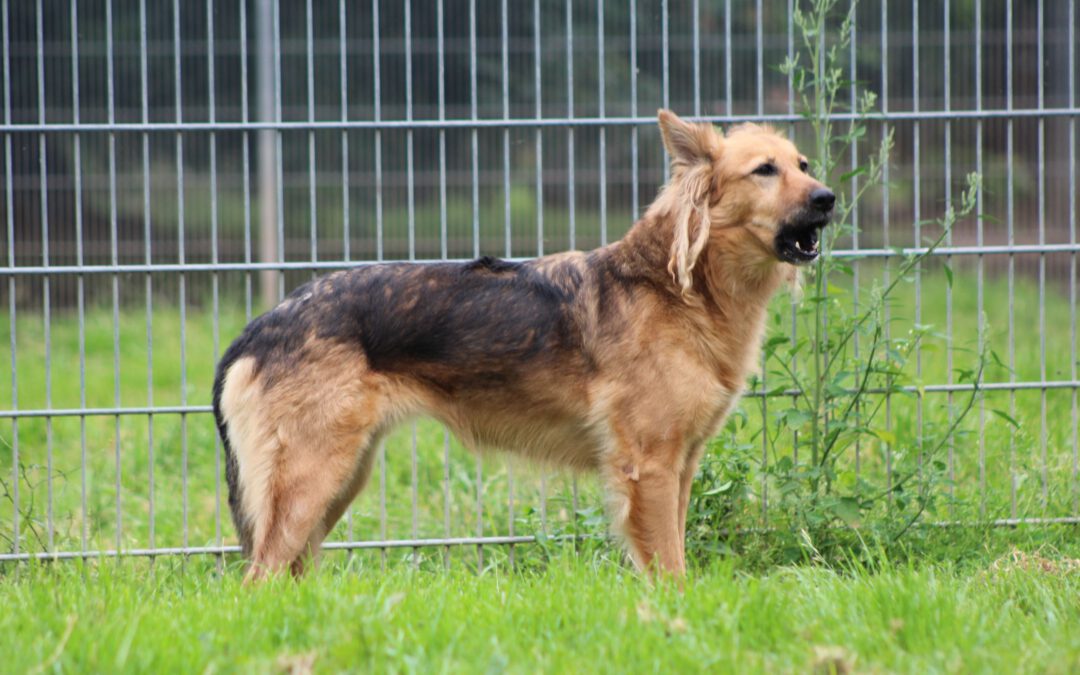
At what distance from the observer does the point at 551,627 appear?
122 inches

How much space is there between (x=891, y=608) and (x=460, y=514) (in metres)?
2.68

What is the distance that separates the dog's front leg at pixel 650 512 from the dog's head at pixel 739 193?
68 cm

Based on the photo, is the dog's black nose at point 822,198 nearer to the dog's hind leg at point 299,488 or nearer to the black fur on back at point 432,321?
the black fur on back at point 432,321

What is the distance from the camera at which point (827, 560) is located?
453 centimetres

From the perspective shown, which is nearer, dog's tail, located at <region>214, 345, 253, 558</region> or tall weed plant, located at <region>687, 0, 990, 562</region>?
dog's tail, located at <region>214, 345, 253, 558</region>

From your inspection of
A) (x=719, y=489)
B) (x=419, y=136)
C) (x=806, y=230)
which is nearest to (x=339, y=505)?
(x=719, y=489)

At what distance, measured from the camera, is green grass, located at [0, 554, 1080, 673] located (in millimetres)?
2789

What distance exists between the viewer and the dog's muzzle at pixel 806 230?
13.3ft

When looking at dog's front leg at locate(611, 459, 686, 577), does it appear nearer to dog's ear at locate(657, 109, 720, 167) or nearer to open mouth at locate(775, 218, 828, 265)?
open mouth at locate(775, 218, 828, 265)

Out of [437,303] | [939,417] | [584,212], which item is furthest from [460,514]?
[584,212]

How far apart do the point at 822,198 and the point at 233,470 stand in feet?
7.67

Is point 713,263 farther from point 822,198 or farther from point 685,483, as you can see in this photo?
point 685,483

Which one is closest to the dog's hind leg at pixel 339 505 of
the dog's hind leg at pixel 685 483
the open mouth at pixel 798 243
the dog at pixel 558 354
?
the dog at pixel 558 354

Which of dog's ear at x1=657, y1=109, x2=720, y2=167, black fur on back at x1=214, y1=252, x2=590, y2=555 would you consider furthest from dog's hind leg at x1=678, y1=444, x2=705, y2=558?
dog's ear at x1=657, y1=109, x2=720, y2=167
